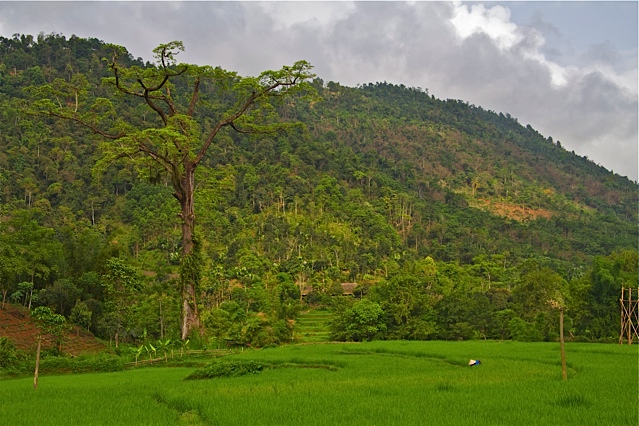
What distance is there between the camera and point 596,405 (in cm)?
799

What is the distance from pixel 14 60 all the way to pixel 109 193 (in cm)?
4200

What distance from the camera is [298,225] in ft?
212

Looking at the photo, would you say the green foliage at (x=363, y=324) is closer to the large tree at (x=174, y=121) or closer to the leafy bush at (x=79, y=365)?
the large tree at (x=174, y=121)

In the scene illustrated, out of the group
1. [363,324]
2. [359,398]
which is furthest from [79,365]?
[363,324]

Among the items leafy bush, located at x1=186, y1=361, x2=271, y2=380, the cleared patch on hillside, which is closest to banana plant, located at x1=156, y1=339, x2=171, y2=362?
leafy bush, located at x1=186, y1=361, x2=271, y2=380

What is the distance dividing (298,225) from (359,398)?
55.7 m

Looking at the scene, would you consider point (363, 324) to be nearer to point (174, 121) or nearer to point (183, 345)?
point (183, 345)

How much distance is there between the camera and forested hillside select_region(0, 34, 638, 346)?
29.0 m

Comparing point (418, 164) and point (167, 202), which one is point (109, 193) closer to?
point (167, 202)

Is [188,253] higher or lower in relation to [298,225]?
lower

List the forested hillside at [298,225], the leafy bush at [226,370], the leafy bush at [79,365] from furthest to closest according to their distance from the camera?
1. the forested hillside at [298,225]
2. the leafy bush at [79,365]
3. the leafy bush at [226,370]

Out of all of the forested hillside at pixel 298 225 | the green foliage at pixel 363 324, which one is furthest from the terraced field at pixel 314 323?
the green foliage at pixel 363 324

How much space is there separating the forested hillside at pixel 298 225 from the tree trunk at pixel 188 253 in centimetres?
49

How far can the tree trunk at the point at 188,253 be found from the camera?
2003 cm
